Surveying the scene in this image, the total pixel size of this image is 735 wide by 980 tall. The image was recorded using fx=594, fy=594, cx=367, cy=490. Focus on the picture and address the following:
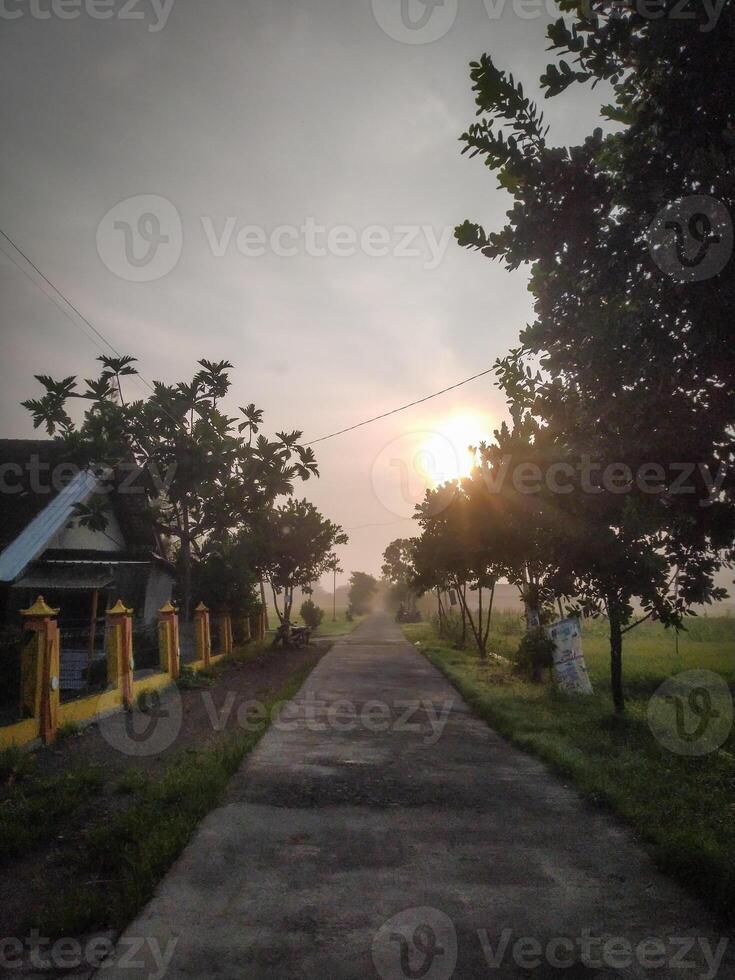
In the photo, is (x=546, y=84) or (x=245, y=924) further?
(x=546, y=84)

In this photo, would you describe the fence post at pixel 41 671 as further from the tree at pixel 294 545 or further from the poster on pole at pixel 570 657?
the tree at pixel 294 545

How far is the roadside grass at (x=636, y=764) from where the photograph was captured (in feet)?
13.5

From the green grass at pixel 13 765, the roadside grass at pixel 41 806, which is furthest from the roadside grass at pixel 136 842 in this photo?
the green grass at pixel 13 765

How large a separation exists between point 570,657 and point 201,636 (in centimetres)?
950

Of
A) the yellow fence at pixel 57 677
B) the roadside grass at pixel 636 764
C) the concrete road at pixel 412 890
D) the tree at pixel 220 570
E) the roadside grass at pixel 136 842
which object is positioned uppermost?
the tree at pixel 220 570

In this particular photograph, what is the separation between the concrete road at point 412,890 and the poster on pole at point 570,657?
5661 mm

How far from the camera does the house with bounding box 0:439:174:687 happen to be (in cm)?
1292

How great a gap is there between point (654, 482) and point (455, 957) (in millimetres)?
3199

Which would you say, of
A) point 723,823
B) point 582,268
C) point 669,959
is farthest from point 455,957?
point 582,268

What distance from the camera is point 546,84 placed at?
13.0 feet

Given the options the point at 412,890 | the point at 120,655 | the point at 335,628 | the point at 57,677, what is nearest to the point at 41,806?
the point at 57,677

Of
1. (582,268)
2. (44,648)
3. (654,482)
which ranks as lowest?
(44,648)

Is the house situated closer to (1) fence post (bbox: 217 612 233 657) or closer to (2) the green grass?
(1) fence post (bbox: 217 612 233 657)

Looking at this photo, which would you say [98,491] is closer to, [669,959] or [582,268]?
[582,268]
